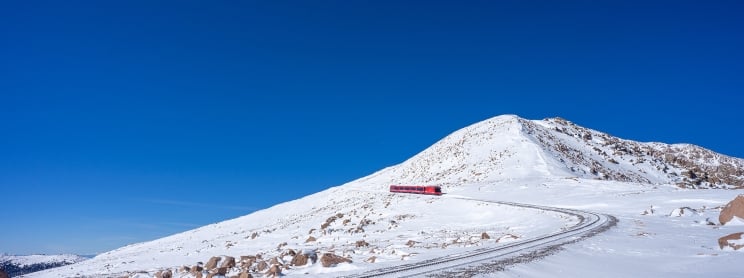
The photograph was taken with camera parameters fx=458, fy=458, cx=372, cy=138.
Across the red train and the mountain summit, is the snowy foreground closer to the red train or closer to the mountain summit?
the red train

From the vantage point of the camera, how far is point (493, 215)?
37.1 meters

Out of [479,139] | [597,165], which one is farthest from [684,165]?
[479,139]

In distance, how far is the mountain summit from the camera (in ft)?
234

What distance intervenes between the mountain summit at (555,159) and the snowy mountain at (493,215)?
15.5 inches

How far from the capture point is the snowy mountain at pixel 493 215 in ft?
58.1

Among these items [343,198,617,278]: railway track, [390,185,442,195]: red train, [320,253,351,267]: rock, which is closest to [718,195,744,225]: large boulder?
[343,198,617,278]: railway track

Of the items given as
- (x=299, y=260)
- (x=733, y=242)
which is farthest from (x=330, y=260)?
(x=733, y=242)

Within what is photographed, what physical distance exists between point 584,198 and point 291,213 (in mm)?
39492

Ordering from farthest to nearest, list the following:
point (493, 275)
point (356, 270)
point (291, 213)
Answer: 1. point (291, 213)
2. point (356, 270)
3. point (493, 275)

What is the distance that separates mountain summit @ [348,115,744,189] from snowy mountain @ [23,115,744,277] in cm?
39

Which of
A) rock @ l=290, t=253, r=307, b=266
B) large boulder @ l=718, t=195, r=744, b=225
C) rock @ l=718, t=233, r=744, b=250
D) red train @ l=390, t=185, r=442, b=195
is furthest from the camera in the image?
red train @ l=390, t=185, r=442, b=195

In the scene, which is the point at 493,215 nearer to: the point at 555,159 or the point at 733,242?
the point at 733,242

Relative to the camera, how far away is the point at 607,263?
49.5 feet

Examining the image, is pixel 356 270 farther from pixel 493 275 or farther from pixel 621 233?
pixel 621 233
